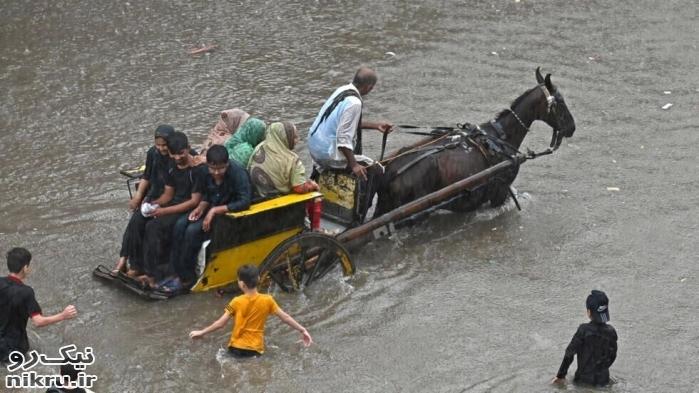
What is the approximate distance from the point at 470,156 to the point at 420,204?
3.38ft

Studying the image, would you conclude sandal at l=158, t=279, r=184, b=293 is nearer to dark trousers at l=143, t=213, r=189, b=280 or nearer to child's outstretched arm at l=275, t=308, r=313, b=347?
dark trousers at l=143, t=213, r=189, b=280

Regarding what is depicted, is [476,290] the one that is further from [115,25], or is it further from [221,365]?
[115,25]

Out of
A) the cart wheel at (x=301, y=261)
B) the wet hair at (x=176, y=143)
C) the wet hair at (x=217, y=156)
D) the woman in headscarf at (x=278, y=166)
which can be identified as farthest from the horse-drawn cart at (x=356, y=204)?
the wet hair at (x=176, y=143)

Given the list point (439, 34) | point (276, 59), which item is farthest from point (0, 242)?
point (439, 34)

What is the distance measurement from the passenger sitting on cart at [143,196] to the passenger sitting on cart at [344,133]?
1.36m

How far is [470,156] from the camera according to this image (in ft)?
31.2

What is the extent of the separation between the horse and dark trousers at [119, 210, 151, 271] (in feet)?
7.42

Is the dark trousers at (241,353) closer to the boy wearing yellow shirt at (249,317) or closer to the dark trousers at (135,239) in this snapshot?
the boy wearing yellow shirt at (249,317)

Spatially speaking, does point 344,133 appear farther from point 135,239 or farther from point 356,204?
point 135,239

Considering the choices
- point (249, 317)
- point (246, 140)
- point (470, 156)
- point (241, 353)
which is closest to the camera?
point (249, 317)

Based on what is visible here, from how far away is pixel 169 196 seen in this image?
8055mm

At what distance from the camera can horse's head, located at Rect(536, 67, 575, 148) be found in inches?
392

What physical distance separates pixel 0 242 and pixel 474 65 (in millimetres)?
7613

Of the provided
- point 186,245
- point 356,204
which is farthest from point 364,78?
point 186,245
